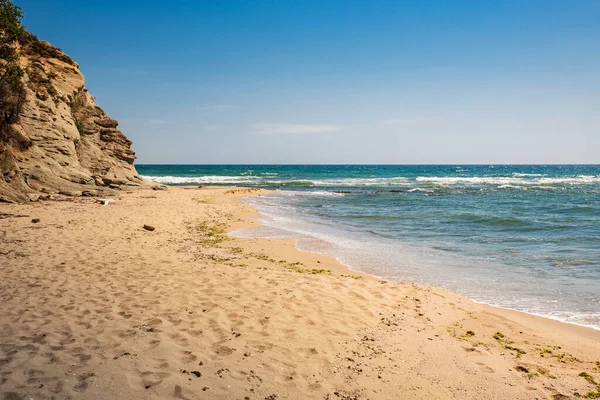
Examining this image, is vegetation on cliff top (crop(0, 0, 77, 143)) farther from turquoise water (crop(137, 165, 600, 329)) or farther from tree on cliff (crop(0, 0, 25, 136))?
turquoise water (crop(137, 165, 600, 329))

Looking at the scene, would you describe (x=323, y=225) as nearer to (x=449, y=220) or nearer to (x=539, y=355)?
(x=449, y=220)

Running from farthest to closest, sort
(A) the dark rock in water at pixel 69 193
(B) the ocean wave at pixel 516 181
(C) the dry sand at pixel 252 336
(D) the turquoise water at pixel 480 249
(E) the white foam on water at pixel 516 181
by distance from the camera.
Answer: (E) the white foam on water at pixel 516 181 → (B) the ocean wave at pixel 516 181 → (A) the dark rock in water at pixel 69 193 → (D) the turquoise water at pixel 480 249 → (C) the dry sand at pixel 252 336

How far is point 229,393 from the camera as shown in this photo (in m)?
3.82

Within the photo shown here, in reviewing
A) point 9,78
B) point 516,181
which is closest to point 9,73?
point 9,78

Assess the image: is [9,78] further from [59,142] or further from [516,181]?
[516,181]

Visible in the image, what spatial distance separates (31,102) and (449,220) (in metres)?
23.8

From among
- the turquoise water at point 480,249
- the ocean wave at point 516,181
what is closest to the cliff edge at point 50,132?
the turquoise water at point 480,249

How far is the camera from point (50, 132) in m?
21.4


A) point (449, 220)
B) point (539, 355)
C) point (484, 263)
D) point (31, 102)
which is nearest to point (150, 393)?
point (539, 355)

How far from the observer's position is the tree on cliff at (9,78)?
709 inches

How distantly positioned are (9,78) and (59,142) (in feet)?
14.3

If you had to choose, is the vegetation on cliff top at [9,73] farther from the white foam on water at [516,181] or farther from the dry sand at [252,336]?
the white foam on water at [516,181]

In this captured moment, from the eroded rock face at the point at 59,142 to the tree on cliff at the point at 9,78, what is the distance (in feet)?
1.69

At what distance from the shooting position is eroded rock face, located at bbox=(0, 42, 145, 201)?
1823 centimetres
